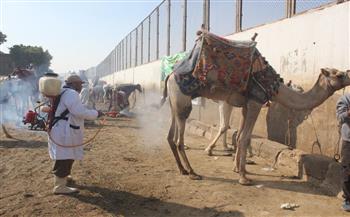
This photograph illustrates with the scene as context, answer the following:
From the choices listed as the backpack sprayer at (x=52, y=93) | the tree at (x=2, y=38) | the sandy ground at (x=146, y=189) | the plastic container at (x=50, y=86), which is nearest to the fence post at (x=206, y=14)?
the sandy ground at (x=146, y=189)

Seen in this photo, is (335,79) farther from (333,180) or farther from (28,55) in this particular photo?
(28,55)

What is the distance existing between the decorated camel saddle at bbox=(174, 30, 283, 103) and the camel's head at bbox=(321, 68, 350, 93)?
2.80ft

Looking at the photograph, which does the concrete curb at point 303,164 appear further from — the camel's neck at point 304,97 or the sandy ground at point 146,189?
the camel's neck at point 304,97

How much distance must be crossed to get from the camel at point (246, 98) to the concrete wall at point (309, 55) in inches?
22.8

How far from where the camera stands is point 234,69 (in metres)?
7.92

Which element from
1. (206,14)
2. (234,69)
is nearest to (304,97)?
(234,69)

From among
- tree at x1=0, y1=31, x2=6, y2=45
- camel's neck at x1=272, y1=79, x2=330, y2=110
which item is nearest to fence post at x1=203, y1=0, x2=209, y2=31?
camel's neck at x1=272, y1=79, x2=330, y2=110

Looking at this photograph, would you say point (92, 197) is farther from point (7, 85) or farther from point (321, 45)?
point (7, 85)

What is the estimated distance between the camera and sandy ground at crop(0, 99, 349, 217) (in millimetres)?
6336

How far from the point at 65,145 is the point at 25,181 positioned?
55.4 inches

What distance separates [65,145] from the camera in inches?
268

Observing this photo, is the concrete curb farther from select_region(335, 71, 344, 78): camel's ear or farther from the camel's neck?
select_region(335, 71, 344, 78): camel's ear

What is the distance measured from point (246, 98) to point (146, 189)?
7.97 feet

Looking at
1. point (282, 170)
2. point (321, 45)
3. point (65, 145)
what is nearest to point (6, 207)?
point (65, 145)
